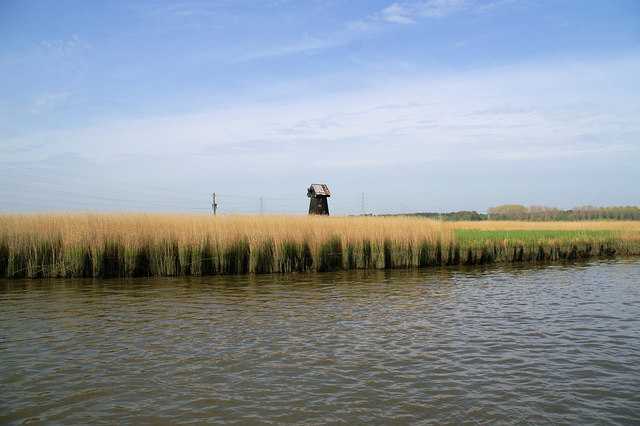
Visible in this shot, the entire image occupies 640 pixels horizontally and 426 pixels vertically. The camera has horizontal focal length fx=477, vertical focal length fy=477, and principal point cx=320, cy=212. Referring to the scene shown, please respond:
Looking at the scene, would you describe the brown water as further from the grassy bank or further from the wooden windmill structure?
the wooden windmill structure

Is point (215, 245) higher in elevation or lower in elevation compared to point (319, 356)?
higher

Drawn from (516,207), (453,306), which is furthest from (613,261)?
(516,207)

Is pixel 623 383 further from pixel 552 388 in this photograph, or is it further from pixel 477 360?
pixel 477 360

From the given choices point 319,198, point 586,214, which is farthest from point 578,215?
point 319,198

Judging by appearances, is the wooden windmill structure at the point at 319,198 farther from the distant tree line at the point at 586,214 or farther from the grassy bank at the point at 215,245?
the distant tree line at the point at 586,214

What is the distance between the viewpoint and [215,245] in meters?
13.3

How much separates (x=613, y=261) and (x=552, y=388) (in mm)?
15773

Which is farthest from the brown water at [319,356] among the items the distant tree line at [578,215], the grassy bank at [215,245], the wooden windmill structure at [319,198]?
the distant tree line at [578,215]

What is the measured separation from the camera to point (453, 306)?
8.71 meters

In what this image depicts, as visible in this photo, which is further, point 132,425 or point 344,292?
point 344,292

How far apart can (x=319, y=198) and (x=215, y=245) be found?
60.4ft

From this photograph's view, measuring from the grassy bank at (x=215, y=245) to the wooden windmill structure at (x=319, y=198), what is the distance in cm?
1419

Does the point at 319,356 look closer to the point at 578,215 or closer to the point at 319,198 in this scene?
the point at 319,198

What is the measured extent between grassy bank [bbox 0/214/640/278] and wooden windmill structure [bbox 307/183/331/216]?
1419 cm
